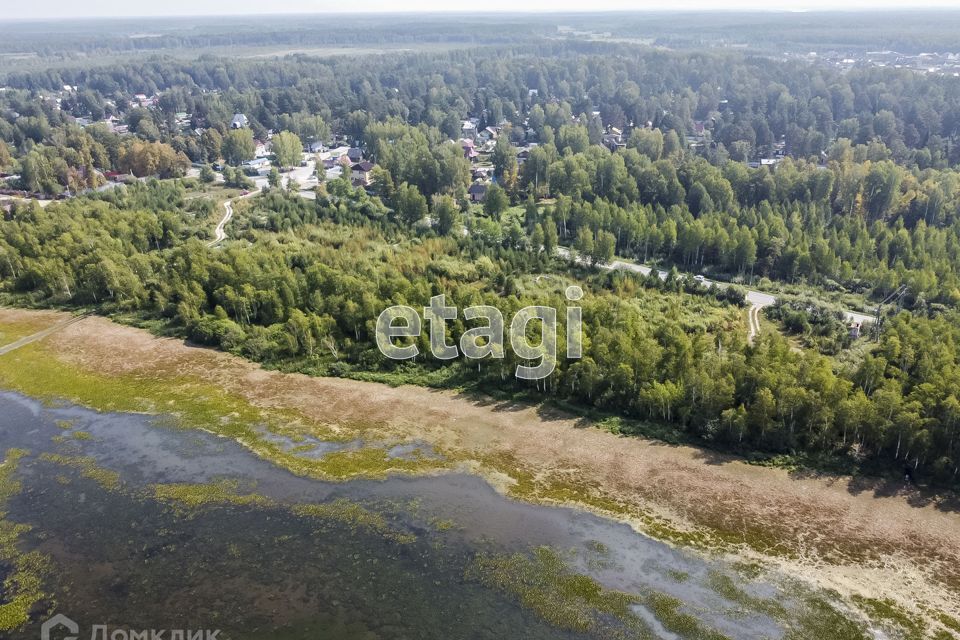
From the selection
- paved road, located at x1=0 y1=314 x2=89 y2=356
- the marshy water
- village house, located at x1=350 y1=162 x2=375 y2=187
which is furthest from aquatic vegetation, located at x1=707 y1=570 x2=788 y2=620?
village house, located at x1=350 y1=162 x2=375 y2=187

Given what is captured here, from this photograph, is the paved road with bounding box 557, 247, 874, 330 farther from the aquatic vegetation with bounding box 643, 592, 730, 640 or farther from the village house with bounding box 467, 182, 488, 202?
the aquatic vegetation with bounding box 643, 592, 730, 640

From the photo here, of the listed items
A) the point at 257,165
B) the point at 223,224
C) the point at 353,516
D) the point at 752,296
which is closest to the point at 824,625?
the point at 353,516

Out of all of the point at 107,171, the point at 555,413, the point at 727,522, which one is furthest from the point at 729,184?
the point at 107,171

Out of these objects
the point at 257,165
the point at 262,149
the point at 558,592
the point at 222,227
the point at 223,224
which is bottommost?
the point at 558,592

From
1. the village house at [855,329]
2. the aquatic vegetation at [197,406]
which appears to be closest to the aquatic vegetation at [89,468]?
the aquatic vegetation at [197,406]

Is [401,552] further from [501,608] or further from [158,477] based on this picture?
[158,477]

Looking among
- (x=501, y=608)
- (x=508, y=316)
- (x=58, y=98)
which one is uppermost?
(x=58, y=98)

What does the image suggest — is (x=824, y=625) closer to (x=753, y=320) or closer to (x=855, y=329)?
(x=855, y=329)
